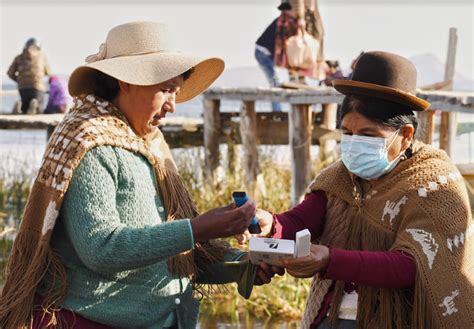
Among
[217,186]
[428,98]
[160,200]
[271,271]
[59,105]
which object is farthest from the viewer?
[59,105]

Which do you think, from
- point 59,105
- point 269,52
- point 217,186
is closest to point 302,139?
point 217,186

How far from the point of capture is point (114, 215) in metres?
3.46

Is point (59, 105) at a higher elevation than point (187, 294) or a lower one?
lower

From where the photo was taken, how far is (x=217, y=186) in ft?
31.3

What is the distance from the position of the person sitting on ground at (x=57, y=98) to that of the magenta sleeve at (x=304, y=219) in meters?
8.49

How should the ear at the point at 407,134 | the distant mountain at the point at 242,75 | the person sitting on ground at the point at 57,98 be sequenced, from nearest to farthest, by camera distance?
1. the ear at the point at 407,134
2. the person sitting on ground at the point at 57,98
3. the distant mountain at the point at 242,75

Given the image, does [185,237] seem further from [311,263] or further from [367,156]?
[367,156]

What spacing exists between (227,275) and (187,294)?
9.8 inches

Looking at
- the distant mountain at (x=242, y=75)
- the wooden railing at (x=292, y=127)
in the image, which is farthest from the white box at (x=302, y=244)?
the distant mountain at (x=242, y=75)

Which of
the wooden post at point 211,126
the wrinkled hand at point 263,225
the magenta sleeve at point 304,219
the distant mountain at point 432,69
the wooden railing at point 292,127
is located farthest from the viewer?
the distant mountain at point 432,69

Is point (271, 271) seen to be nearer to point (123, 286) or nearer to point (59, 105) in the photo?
point (123, 286)

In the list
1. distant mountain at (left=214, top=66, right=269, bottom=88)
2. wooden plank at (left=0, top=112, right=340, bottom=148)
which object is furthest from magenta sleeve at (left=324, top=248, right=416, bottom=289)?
distant mountain at (left=214, top=66, right=269, bottom=88)

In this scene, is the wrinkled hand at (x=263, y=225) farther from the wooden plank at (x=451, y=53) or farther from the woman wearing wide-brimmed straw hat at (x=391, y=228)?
the wooden plank at (x=451, y=53)

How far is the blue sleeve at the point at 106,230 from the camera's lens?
11.2 feet
